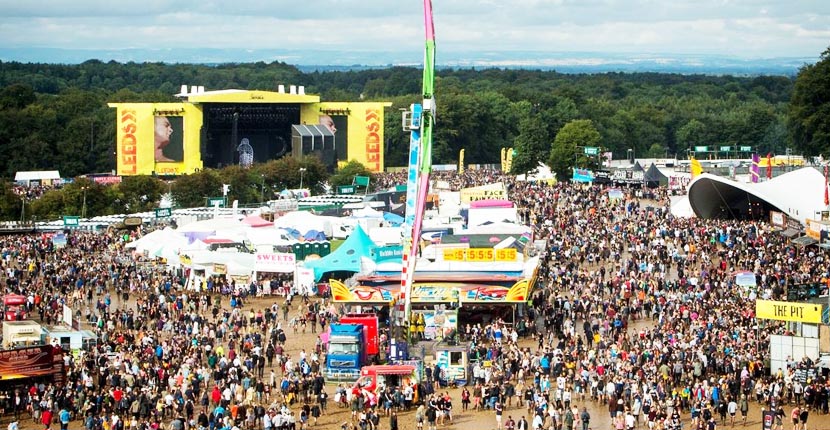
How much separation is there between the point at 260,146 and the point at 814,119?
2868 cm

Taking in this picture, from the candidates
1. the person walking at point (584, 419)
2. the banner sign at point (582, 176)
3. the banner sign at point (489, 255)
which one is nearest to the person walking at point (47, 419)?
the person walking at point (584, 419)

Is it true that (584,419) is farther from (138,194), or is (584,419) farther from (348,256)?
(138,194)

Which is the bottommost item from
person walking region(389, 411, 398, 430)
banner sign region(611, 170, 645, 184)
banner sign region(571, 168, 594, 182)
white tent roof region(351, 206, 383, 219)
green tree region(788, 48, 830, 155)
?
person walking region(389, 411, 398, 430)

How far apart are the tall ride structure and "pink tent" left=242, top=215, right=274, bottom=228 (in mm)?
15999

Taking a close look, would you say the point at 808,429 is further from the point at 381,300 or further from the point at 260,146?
the point at 260,146

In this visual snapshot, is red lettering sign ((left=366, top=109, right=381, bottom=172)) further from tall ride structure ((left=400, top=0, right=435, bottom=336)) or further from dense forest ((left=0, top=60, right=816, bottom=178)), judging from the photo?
tall ride structure ((left=400, top=0, right=435, bottom=336))

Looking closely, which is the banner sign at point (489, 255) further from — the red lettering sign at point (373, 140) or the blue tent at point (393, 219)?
the red lettering sign at point (373, 140)

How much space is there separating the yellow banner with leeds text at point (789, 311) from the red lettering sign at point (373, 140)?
175ft

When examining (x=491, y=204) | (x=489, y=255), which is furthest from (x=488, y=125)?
(x=489, y=255)

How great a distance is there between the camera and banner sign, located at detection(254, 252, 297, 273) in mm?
39625

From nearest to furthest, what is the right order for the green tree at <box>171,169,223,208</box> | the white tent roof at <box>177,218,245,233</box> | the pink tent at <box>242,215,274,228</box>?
the white tent roof at <box>177,218,245,233</box>
the pink tent at <box>242,215,274,228</box>
the green tree at <box>171,169,223,208</box>

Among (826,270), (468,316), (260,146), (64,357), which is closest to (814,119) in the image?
(260,146)

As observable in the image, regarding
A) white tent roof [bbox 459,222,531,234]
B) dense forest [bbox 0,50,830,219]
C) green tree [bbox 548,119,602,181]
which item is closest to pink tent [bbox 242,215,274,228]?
white tent roof [bbox 459,222,531,234]

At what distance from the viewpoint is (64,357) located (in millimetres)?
28203
